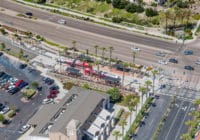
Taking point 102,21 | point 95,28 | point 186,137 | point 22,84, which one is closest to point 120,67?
point 95,28

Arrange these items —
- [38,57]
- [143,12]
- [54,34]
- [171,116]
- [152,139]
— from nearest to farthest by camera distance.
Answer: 1. [152,139]
2. [171,116]
3. [38,57]
4. [54,34]
5. [143,12]

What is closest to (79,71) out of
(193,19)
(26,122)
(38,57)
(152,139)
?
(38,57)

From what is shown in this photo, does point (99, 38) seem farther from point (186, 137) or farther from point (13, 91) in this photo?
point (186, 137)

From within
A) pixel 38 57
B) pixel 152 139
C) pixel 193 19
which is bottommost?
pixel 152 139

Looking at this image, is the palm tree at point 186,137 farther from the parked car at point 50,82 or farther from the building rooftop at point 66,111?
the parked car at point 50,82

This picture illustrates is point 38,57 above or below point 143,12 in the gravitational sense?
below

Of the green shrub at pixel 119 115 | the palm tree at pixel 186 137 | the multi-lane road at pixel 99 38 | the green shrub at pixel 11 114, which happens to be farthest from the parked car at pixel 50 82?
the palm tree at pixel 186 137

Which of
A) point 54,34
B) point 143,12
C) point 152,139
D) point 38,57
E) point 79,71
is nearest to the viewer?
point 152,139

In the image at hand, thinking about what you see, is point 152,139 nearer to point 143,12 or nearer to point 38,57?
point 38,57
